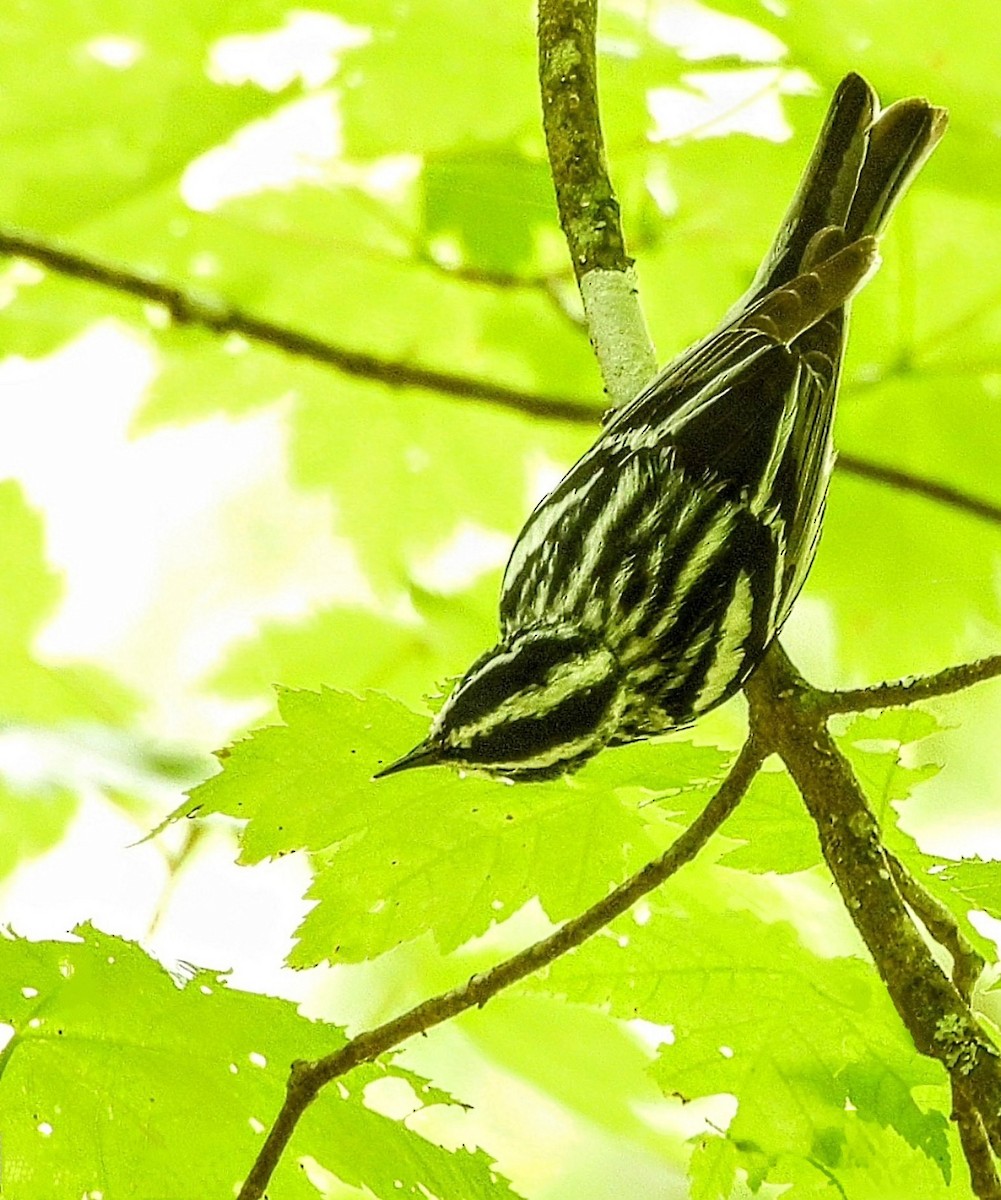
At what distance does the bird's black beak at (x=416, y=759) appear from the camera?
39.4 inches

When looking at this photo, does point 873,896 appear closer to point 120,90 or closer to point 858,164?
point 858,164

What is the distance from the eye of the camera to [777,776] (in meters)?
1.04

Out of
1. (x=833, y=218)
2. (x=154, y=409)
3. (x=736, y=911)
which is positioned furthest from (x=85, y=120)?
(x=736, y=911)

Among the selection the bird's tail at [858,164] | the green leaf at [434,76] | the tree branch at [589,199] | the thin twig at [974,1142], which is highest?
the green leaf at [434,76]

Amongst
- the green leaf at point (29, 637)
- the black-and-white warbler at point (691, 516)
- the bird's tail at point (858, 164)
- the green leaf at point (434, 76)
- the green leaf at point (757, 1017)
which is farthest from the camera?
the green leaf at point (29, 637)

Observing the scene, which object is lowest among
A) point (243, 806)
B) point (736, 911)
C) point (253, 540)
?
point (243, 806)

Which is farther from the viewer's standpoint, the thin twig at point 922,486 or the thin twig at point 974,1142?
the thin twig at point 922,486

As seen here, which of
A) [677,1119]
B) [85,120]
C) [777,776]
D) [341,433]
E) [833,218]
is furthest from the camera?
[341,433]

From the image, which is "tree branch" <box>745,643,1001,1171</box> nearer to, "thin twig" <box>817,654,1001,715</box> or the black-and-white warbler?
"thin twig" <box>817,654,1001,715</box>

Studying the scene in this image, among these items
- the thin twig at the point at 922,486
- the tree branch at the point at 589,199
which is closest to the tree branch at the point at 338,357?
the thin twig at the point at 922,486

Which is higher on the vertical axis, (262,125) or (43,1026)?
(262,125)

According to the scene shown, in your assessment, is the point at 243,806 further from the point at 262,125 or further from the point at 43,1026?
the point at 262,125

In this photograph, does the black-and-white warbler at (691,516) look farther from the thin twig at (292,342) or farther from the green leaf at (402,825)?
the thin twig at (292,342)

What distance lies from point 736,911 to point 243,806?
38cm
